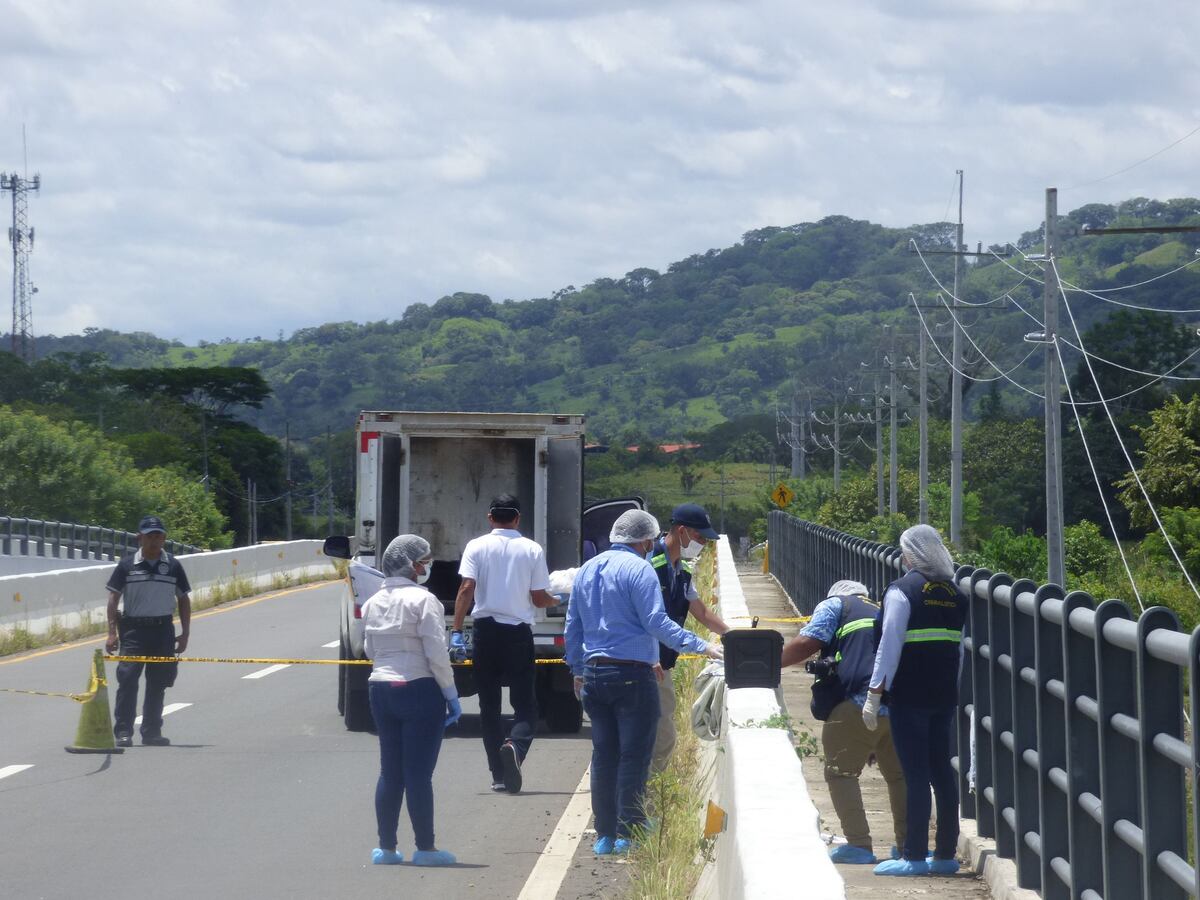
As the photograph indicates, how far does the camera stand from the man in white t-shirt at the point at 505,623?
37.1ft

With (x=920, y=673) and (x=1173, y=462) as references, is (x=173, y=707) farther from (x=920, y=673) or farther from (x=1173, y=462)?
(x=1173, y=462)

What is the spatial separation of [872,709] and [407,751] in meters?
2.54

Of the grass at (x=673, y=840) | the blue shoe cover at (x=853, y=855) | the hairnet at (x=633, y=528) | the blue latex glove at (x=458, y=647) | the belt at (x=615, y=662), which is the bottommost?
the blue shoe cover at (x=853, y=855)

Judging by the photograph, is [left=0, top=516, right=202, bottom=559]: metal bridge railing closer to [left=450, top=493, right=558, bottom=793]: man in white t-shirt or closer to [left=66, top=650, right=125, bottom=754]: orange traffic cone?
[left=66, top=650, right=125, bottom=754]: orange traffic cone

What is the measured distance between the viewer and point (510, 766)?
454 inches

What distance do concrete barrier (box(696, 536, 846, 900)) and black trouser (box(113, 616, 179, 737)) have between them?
254 inches

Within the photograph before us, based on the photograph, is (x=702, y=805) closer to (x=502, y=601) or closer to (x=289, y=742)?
(x=502, y=601)

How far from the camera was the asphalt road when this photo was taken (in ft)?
29.1

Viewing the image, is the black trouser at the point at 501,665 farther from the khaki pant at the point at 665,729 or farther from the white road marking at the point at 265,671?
the white road marking at the point at 265,671

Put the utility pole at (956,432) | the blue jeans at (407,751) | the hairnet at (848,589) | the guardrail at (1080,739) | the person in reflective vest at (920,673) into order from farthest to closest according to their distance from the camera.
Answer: the utility pole at (956,432) < the blue jeans at (407,751) < the hairnet at (848,589) < the person in reflective vest at (920,673) < the guardrail at (1080,739)

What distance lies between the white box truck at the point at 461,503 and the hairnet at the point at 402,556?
15.6 ft

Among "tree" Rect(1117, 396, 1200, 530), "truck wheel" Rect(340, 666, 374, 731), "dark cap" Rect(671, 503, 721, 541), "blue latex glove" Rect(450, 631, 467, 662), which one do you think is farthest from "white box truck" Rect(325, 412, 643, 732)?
"tree" Rect(1117, 396, 1200, 530)

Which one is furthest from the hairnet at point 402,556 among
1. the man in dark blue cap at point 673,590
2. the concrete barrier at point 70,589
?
the concrete barrier at point 70,589

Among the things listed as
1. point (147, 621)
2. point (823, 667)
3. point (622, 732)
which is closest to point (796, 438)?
→ point (147, 621)
